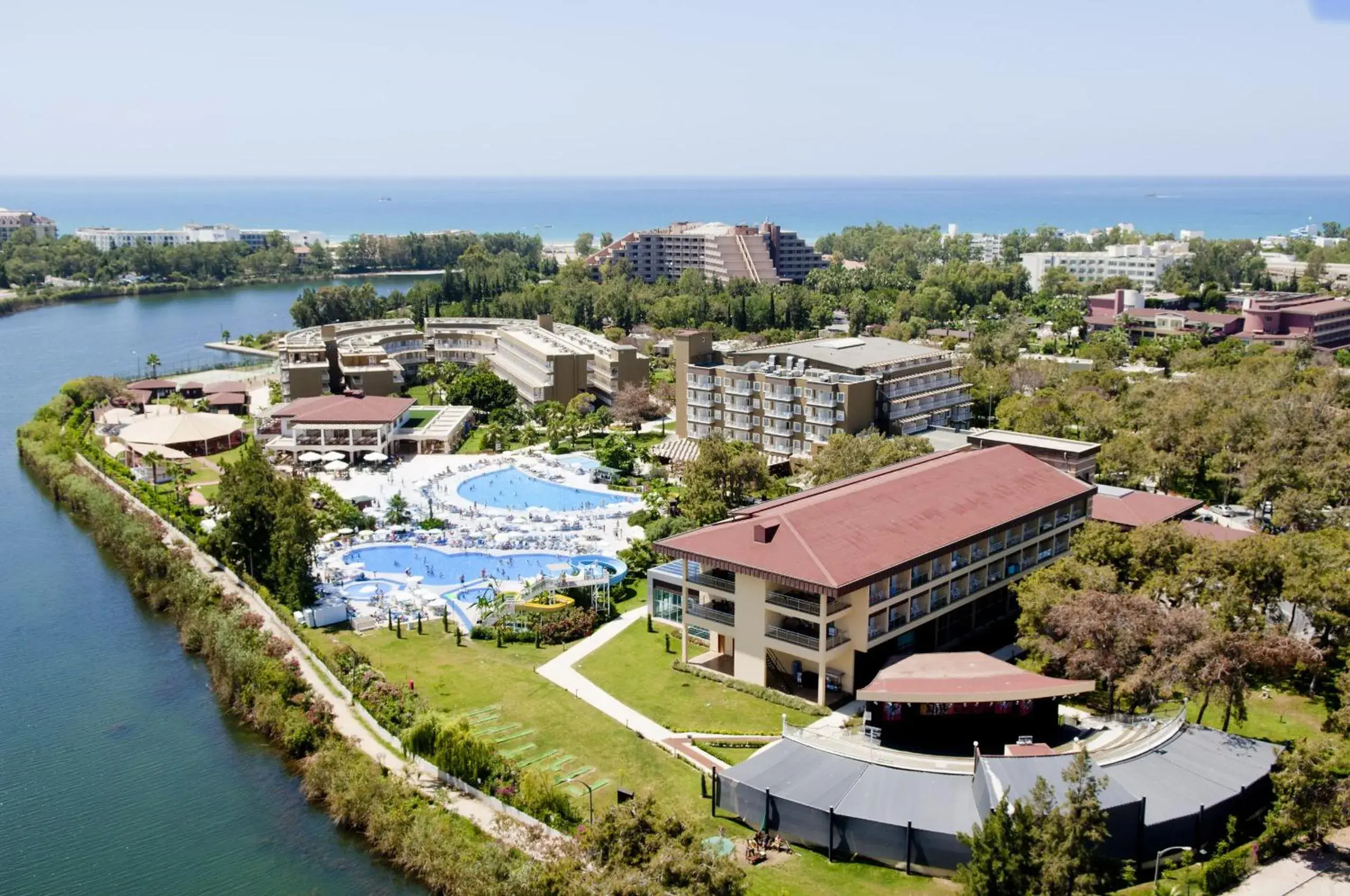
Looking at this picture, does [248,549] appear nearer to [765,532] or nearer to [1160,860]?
[765,532]

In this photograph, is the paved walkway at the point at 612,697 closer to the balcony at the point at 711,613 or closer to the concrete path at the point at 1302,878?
the balcony at the point at 711,613

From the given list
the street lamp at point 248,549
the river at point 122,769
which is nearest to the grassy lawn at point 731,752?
the river at point 122,769

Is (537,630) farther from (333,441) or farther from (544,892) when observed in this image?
(333,441)

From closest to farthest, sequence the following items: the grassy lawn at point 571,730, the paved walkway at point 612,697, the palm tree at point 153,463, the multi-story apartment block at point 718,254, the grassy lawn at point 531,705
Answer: the grassy lawn at point 571,730
the grassy lawn at point 531,705
the paved walkway at point 612,697
the palm tree at point 153,463
the multi-story apartment block at point 718,254

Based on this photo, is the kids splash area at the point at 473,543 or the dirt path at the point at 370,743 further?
the kids splash area at the point at 473,543

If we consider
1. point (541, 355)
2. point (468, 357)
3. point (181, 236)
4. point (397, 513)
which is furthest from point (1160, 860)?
point (181, 236)

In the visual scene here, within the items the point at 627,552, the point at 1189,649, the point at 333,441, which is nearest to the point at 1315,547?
the point at 1189,649
